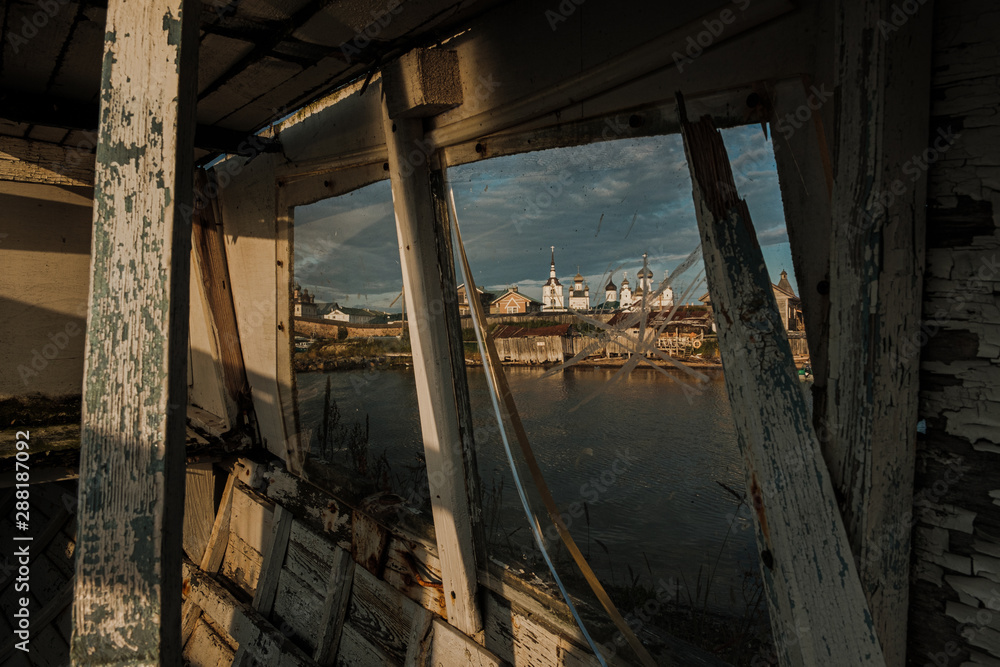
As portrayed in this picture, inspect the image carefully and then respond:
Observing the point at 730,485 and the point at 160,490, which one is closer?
the point at 160,490

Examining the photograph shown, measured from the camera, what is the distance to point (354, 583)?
110 inches

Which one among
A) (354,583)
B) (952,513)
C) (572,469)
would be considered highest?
(952,513)

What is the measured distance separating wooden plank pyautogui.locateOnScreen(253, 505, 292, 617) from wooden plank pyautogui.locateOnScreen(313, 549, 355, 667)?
58 centimetres

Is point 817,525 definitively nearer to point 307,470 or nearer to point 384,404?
point 384,404

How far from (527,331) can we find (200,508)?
3.38 m

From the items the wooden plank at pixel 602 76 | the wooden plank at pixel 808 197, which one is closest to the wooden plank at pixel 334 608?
the wooden plank at pixel 602 76

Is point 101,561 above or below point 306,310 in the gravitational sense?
below

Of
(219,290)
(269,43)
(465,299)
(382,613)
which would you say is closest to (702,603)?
(465,299)

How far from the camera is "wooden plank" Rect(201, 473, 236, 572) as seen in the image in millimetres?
3724

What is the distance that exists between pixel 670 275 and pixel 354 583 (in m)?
2.28

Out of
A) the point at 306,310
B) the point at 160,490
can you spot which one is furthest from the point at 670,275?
the point at 306,310

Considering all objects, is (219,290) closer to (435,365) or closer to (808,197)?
(435,365)

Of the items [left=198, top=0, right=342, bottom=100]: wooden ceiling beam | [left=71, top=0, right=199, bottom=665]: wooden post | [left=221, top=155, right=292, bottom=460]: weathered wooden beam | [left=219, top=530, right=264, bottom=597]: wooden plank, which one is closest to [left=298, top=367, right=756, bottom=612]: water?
[left=71, top=0, right=199, bottom=665]: wooden post

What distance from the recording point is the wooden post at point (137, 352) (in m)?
0.92
